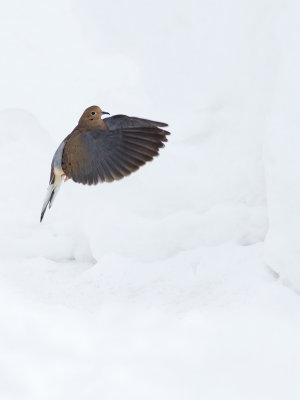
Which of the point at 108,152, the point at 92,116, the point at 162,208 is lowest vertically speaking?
the point at 162,208

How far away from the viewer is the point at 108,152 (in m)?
4.31

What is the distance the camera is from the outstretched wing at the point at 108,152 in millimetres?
4227

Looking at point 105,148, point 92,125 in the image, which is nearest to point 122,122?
point 92,125

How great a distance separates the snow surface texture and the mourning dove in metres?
0.63

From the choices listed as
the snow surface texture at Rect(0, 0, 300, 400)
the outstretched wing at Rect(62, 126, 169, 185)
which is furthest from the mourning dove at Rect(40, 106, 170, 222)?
the snow surface texture at Rect(0, 0, 300, 400)

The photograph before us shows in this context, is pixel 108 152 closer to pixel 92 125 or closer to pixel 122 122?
pixel 92 125

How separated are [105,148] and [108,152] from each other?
4cm

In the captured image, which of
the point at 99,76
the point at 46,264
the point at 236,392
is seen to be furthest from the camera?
the point at 99,76

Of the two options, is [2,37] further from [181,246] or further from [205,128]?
[181,246]

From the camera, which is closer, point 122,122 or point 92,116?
point 92,116

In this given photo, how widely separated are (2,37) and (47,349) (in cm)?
227

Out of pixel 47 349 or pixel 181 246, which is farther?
pixel 181 246

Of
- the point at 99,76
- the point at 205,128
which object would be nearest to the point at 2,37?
the point at 99,76

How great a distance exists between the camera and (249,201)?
4.89m
